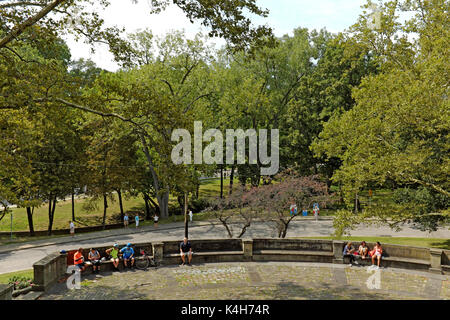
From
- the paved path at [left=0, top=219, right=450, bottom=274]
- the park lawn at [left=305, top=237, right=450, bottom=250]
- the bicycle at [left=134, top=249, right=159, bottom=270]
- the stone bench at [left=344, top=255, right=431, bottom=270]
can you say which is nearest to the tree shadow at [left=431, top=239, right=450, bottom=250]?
the park lawn at [left=305, top=237, right=450, bottom=250]

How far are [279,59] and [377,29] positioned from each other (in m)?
22.0

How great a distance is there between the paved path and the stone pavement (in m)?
10.5

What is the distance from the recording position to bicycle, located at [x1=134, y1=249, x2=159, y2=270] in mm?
15328

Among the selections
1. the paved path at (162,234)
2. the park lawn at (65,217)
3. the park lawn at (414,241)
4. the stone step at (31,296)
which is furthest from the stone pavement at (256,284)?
the park lawn at (65,217)

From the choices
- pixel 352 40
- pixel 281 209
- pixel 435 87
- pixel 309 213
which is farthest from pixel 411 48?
pixel 309 213

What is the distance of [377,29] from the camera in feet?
61.7

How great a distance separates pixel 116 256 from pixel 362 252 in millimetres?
10760

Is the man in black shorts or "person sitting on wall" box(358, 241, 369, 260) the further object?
the man in black shorts

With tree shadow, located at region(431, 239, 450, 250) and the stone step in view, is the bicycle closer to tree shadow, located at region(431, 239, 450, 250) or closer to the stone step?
the stone step

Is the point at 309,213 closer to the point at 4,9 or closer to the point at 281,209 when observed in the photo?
the point at 281,209

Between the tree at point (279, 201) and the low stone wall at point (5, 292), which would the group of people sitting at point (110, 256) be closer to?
the low stone wall at point (5, 292)

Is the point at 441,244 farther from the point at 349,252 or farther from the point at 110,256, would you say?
the point at 110,256

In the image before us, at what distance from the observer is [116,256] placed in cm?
1515

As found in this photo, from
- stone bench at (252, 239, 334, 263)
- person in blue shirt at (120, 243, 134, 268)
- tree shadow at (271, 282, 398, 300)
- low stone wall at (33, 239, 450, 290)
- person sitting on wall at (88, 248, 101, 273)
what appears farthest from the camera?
stone bench at (252, 239, 334, 263)
